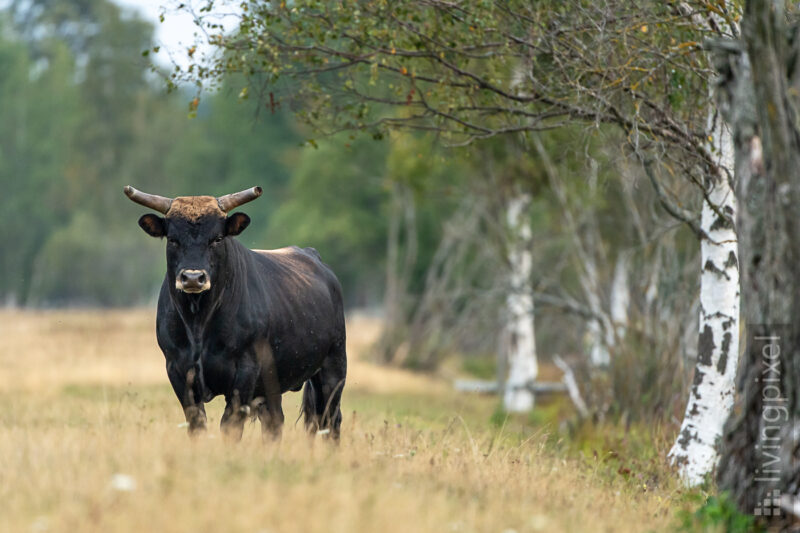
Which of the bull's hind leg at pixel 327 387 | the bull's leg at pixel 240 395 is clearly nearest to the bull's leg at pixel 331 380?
the bull's hind leg at pixel 327 387

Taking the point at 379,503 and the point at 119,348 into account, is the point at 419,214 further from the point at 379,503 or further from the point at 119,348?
the point at 379,503

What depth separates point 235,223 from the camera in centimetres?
860

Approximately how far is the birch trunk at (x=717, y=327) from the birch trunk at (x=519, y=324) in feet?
36.8

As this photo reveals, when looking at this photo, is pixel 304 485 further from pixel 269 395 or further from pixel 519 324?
pixel 519 324

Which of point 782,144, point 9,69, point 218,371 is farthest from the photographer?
point 9,69

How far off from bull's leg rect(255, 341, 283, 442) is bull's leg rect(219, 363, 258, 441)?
0.19 metres

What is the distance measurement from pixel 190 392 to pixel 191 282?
89 cm

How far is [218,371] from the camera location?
27.8 ft

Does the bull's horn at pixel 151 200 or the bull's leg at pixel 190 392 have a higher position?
the bull's horn at pixel 151 200

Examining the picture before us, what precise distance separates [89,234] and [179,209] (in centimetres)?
4695

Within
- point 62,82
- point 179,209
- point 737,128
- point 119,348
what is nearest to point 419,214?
point 119,348

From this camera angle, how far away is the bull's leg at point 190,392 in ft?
26.9

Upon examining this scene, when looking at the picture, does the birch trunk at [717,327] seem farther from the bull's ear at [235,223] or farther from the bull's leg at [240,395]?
the bull's ear at [235,223]

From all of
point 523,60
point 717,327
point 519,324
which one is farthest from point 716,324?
point 519,324
